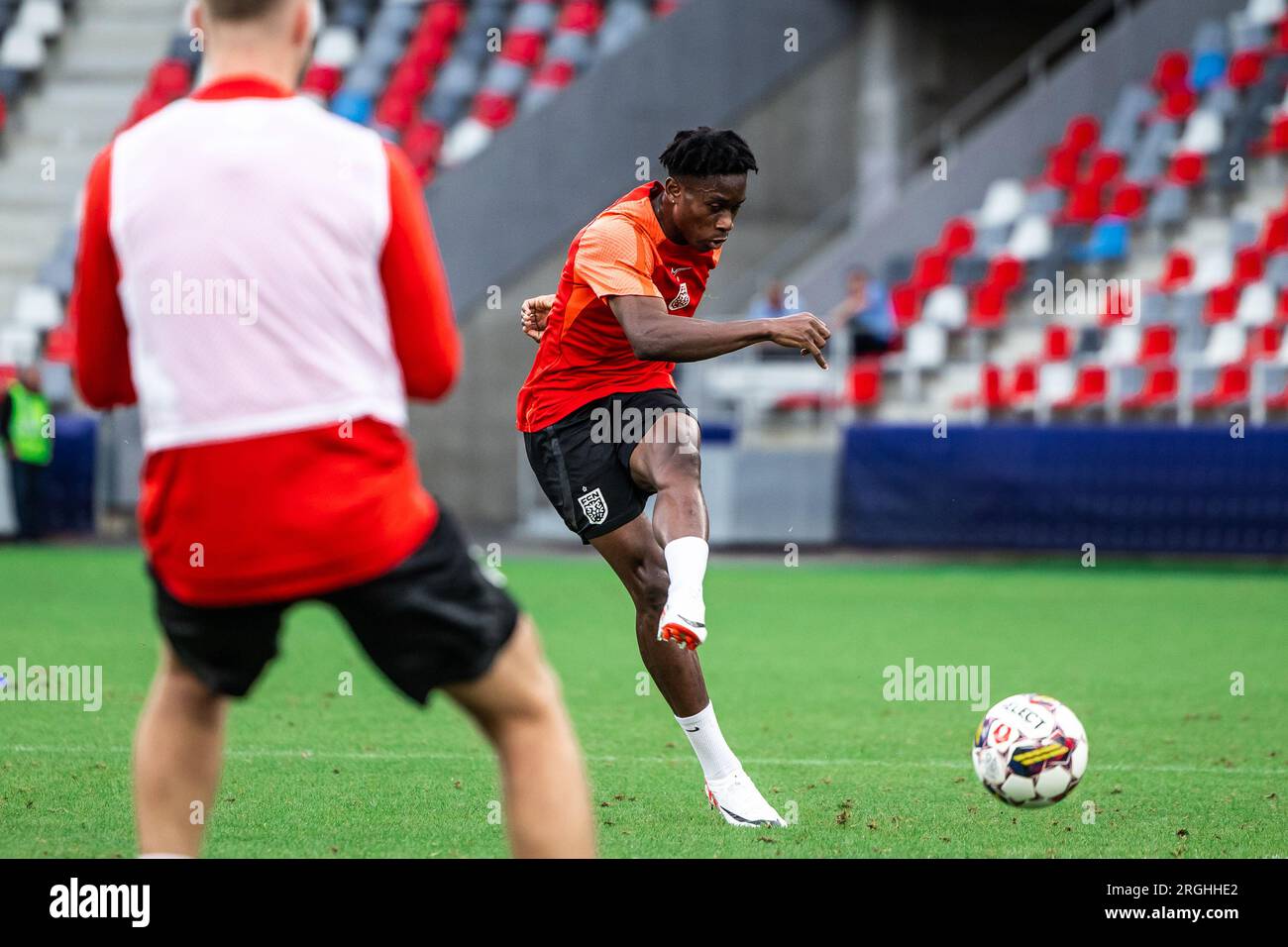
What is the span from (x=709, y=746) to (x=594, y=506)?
3.12 feet

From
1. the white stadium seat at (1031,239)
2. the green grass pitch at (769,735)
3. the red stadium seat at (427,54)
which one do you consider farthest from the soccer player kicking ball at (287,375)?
the red stadium seat at (427,54)

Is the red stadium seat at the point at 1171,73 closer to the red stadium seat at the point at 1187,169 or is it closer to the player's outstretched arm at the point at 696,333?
the red stadium seat at the point at 1187,169

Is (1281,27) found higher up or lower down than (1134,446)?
higher up

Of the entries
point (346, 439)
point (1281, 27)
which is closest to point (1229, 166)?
point (1281, 27)

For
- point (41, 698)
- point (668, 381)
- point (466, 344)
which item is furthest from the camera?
point (466, 344)

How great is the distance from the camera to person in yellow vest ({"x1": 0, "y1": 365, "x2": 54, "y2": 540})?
2006cm

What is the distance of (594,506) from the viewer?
6.43m

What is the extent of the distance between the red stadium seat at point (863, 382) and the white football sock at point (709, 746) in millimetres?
15302

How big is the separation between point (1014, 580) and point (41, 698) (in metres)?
10.0

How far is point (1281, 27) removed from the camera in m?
21.8

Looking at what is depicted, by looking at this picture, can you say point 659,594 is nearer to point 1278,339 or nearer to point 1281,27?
point 1278,339

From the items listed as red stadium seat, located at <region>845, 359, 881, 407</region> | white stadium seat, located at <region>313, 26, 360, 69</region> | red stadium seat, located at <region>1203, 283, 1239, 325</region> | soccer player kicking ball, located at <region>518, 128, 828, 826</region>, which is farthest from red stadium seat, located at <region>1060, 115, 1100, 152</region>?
soccer player kicking ball, located at <region>518, 128, 828, 826</region>

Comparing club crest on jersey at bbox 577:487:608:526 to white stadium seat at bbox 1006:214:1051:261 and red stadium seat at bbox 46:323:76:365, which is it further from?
red stadium seat at bbox 46:323:76:365

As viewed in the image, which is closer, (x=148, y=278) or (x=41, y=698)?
(x=148, y=278)
